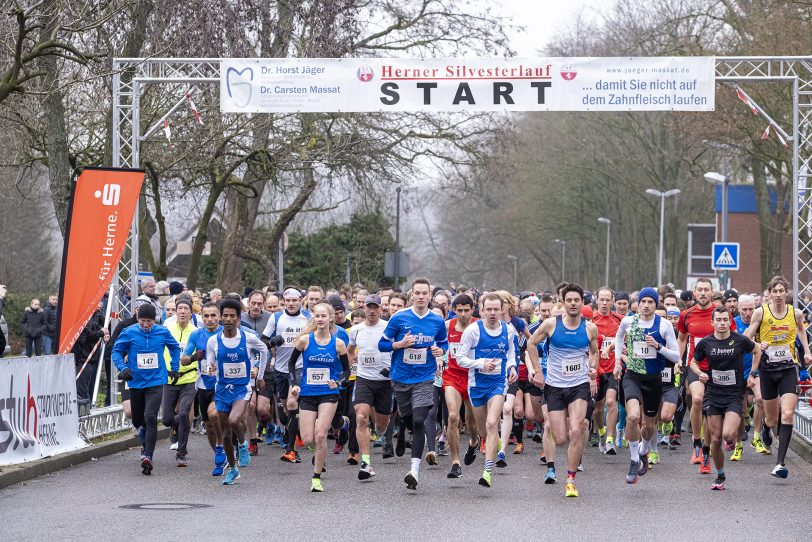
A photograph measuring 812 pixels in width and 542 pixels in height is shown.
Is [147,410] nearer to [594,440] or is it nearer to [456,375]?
[456,375]

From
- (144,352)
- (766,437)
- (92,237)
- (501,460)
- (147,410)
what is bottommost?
(501,460)

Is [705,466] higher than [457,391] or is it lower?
lower

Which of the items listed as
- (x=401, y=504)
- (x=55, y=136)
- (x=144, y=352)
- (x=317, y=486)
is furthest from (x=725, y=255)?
(x=401, y=504)

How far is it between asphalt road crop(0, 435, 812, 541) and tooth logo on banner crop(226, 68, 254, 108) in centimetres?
632

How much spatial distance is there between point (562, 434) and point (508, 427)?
1210 mm

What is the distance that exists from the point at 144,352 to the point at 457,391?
324 cm

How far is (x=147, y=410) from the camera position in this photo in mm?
14039

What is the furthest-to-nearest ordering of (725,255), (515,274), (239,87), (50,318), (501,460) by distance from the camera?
(515,274) → (725,255) → (50,318) → (239,87) → (501,460)

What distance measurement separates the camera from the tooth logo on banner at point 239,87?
19.6m

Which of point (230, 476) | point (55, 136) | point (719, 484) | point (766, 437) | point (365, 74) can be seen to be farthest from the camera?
point (55, 136)

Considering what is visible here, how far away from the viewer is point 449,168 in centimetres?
3359

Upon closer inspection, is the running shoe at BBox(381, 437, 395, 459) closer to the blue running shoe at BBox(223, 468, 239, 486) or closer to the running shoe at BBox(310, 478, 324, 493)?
the blue running shoe at BBox(223, 468, 239, 486)

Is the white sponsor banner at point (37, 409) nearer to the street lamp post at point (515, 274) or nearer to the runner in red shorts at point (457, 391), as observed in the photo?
the runner in red shorts at point (457, 391)

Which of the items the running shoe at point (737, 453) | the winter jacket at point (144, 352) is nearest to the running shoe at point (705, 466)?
the running shoe at point (737, 453)
